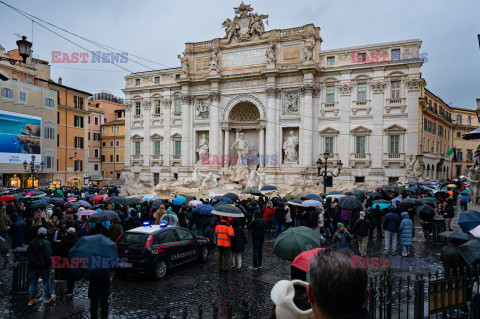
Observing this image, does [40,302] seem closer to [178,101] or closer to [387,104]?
[387,104]

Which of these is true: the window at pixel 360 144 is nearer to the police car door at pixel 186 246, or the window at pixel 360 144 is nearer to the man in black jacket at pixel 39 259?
the police car door at pixel 186 246

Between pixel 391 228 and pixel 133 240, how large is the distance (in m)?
8.78

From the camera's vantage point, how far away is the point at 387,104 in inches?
1216

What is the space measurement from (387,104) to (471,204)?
40.6 ft

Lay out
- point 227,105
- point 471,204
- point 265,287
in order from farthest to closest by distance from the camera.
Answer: point 227,105, point 471,204, point 265,287

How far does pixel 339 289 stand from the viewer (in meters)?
2.14

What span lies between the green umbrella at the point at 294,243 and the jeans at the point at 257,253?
3.13 meters

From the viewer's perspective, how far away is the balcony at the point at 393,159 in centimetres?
3028

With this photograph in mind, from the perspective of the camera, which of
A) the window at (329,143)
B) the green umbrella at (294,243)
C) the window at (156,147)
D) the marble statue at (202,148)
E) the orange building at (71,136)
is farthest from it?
the orange building at (71,136)

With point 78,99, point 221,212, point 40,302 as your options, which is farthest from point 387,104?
point 78,99

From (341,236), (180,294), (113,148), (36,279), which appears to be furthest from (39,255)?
(113,148)

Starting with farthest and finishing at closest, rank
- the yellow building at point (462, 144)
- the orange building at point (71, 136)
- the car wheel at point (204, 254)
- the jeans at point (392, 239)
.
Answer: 1. the yellow building at point (462, 144)
2. the orange building at point (71, 136)
3. the jeans at point (392, 239)
4. the car wheel at point (204, 254)

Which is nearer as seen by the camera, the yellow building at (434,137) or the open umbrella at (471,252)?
the open umbrella at (471,252)

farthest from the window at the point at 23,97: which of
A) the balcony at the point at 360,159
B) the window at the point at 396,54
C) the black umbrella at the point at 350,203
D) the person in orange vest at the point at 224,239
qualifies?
the window at the point at 396,54
